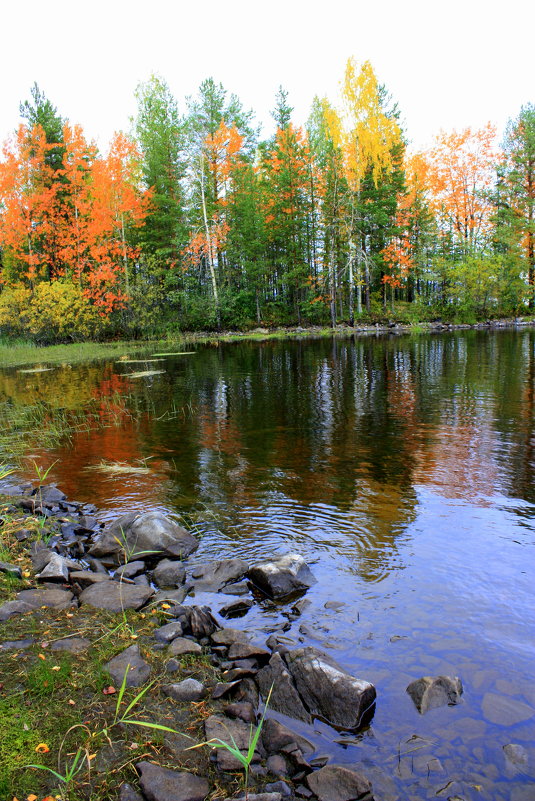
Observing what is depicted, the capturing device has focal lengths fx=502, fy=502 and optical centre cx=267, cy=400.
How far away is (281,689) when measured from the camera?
332 centimetres

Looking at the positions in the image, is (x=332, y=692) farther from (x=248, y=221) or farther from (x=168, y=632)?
(x=248, y=221)

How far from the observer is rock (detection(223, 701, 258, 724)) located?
9.92 ft

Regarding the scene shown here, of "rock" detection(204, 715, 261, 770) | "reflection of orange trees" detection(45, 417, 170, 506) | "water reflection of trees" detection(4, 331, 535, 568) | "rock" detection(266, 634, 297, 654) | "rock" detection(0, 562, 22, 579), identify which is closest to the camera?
"rock" detection(204, 715, 261, 770)

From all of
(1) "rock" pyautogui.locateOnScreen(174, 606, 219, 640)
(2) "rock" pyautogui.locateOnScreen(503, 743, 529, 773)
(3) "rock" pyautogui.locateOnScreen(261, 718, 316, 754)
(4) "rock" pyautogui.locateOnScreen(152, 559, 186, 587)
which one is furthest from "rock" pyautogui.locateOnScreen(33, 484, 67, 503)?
(2) "rock" pyautogui.locateOnScreen(503, 743, 529, 773)

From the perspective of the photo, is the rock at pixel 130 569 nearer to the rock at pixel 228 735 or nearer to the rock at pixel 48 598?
the rock at pixel 48 598

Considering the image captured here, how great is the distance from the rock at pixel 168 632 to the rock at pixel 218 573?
0.91 m

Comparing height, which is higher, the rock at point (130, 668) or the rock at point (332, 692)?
the rock at point (130, 668)

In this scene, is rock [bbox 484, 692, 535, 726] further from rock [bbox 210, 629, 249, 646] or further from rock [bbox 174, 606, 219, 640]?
rock [bbox 174, 606, 219, 640]

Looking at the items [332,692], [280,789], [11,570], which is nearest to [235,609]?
[332,692]

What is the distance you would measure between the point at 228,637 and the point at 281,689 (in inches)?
26.3

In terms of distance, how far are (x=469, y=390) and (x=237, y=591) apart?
1157 centimetres

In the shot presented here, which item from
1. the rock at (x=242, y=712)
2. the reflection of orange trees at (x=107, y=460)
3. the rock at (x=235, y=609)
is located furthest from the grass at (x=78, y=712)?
the reflection of orange trees at (x=107, y=460)

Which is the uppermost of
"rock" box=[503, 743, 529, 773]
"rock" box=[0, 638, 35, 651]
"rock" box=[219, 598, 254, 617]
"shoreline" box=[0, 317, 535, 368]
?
"shoreline" box=[0, 317, 535, 368]

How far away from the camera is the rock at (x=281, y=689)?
322 centimetres
